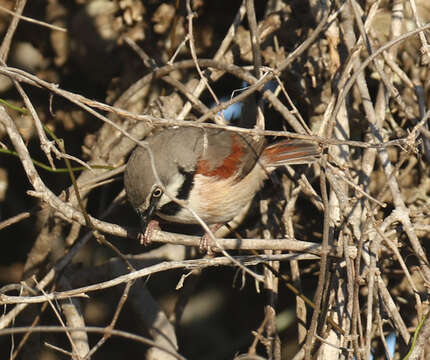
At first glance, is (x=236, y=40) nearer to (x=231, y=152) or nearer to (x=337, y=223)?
(x=231, y=152)

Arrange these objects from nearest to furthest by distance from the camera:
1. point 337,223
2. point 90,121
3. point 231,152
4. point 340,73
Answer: point 337,223
point 340,73
point 231,152
point 90,121

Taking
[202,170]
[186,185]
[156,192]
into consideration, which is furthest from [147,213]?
[202,170]

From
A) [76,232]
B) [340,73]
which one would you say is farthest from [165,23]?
[76,232]

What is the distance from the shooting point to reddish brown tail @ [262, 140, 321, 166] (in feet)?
14.0

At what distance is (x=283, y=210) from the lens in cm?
435

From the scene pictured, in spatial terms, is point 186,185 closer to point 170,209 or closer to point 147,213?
point 170,209

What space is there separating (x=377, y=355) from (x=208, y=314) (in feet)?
4.79

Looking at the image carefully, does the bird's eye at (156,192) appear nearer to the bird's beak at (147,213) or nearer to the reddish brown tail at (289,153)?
the bird's beak at (147,213)

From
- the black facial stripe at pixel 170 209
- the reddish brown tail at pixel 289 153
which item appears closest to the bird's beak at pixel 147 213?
the black facial stripe at pixel 170 209

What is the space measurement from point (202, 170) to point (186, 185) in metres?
0.16

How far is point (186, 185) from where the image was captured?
4211mm

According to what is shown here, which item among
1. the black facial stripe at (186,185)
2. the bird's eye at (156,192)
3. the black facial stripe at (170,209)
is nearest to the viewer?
the bird's eye at (156,192)

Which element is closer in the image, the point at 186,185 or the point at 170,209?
the point at 170,209

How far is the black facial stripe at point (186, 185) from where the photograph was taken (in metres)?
4.16
